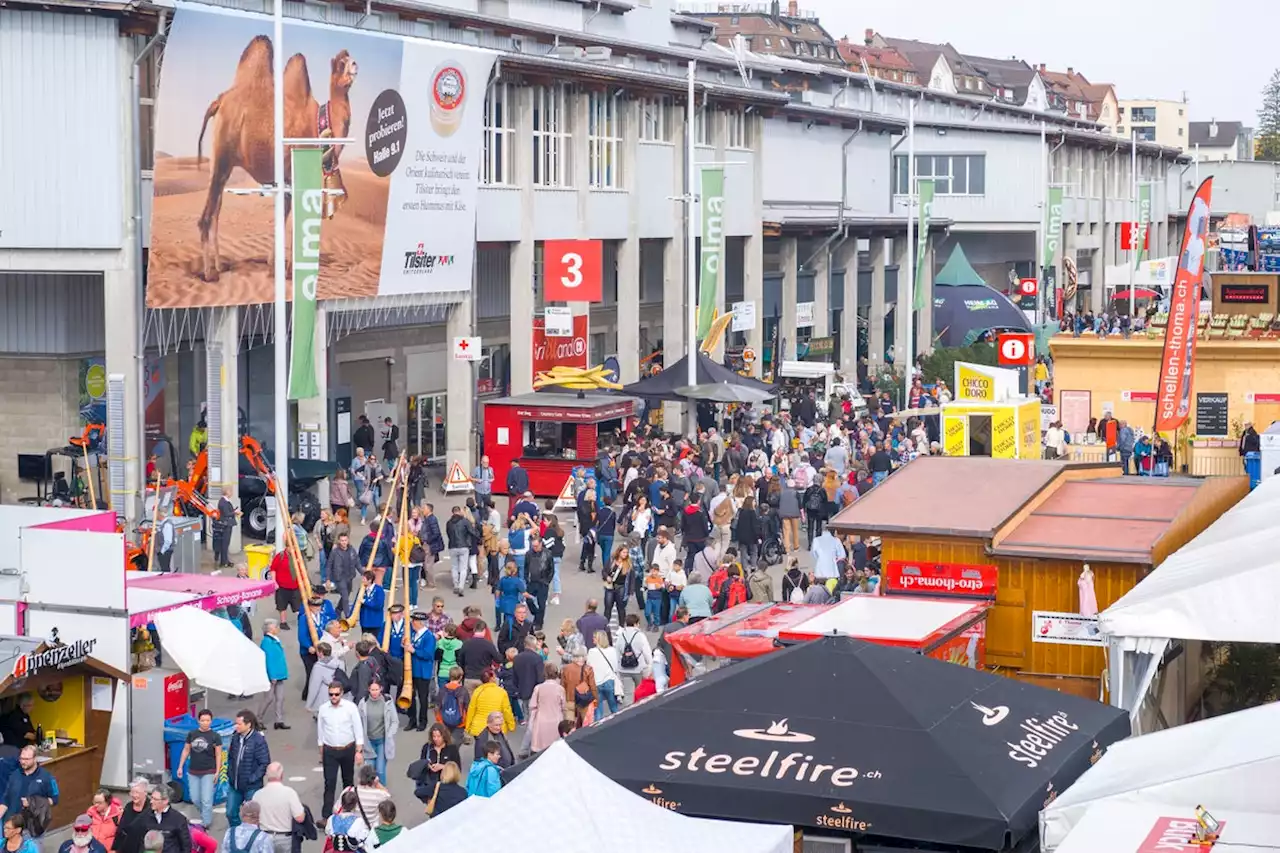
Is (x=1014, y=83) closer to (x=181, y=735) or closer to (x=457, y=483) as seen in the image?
(x=457, y=483)

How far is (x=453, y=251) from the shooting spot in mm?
37656

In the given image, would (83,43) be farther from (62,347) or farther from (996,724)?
(996,724)

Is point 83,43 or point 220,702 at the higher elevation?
point 83,43

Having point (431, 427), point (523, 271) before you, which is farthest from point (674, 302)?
point (523, 271)

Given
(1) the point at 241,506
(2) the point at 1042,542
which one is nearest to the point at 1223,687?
(2) the point at 1042,542

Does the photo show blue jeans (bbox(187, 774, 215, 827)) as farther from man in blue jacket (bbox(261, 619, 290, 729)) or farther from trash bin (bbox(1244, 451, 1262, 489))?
trash bin (bbox(1244, 451, 1262, 489))

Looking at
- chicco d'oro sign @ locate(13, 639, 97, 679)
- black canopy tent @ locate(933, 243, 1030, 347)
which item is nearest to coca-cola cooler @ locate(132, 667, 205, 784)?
chicco d'oro sign @ locate(13, 639, 97, 679)

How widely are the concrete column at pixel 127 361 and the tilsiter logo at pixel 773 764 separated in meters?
19.1

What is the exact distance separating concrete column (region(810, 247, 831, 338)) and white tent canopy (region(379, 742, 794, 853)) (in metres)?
51.3

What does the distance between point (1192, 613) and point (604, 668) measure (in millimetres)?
6487

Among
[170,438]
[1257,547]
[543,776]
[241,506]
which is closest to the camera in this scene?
[543,776]

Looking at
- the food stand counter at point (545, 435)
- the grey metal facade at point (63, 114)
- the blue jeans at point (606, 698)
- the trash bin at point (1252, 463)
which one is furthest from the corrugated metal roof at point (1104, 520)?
the food stand counter at point (545, 435)

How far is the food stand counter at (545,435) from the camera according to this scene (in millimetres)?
35344

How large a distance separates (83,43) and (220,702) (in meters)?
12.4
